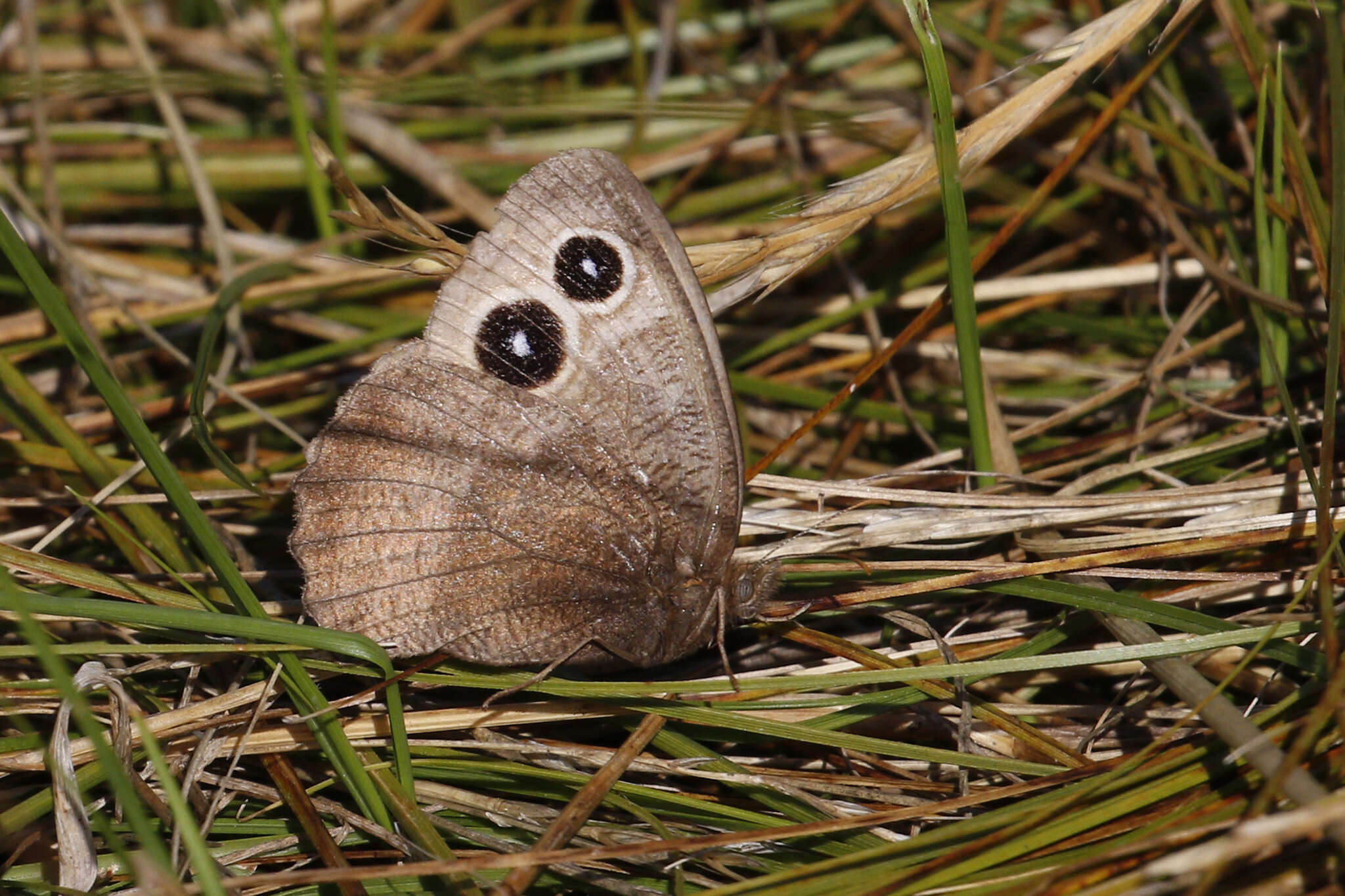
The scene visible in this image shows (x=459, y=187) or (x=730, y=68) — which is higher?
(x=730, y=68)

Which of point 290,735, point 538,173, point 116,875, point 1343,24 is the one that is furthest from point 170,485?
point 1343,24

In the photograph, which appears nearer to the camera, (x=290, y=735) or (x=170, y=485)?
(x=170, y=485)

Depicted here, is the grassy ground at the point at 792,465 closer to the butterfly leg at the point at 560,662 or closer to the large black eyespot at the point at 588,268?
the butterfly leg at the point at 560,662

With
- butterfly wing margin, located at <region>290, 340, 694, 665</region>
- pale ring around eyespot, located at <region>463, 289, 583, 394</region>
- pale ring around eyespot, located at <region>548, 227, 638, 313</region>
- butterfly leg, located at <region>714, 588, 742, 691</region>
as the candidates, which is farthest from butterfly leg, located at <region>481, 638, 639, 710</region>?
pale ring around eyespot, located at <region>548, 227, 638, 313</region>

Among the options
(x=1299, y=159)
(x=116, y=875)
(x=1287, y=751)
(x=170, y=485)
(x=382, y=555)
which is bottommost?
(x=116, y=875)

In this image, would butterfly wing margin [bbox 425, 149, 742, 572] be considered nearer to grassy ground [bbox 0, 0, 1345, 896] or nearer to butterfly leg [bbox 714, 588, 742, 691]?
butterfly leg [bbox 714, 588, 742, 691]

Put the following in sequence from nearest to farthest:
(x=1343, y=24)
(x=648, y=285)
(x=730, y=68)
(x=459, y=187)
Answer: (x=648, y=285)
(x=1343, y=24)
(x=459, y=187)
(x=730, y=68)

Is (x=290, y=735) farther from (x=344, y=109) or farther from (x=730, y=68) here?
(x=730, y=68)

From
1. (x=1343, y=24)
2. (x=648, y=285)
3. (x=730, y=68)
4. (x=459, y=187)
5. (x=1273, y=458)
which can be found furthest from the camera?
(x=730, y=68)
